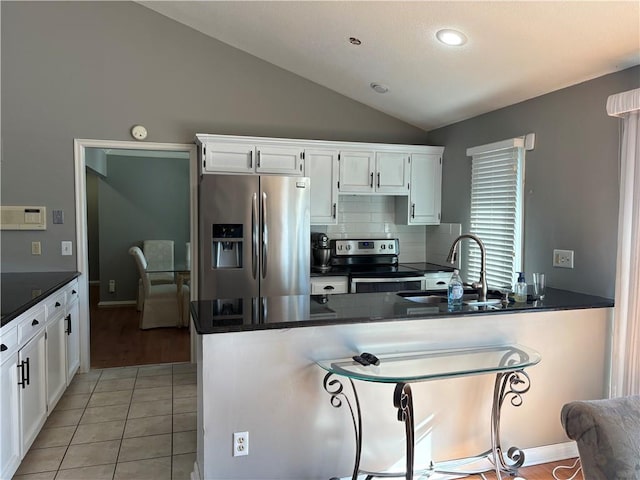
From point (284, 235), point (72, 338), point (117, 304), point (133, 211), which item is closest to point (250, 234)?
point (284, 235)

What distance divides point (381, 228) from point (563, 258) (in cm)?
200

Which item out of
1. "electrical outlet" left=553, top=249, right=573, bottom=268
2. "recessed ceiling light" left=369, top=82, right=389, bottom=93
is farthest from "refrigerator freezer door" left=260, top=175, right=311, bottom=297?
"electrical outlet" left=553, top=249, right=573, bottom=268

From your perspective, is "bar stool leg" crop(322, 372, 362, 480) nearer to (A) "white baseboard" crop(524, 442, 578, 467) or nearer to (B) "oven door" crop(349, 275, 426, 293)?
(A) "white baseboard" crop(524, 442, 578, 467)

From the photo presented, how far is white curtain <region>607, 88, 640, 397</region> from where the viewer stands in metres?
2.46

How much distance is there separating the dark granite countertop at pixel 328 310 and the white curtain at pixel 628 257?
0.46 feet

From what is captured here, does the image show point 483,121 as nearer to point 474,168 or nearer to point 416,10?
point 474,168

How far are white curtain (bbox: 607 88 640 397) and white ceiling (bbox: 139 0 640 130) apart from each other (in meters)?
0.38

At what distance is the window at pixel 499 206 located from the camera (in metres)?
3.45

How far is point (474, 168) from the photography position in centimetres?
402

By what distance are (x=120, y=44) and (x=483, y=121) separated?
10.2ft

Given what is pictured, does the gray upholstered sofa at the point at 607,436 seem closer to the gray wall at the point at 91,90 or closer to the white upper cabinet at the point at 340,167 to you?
the white upper cabinet at the point at 340,167

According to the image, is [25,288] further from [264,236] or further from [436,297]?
[436,297]

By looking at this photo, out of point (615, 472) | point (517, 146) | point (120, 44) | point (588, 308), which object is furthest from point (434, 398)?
point (120, 44)

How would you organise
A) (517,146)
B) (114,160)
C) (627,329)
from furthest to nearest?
(114,160)
(517,146)
(627,329)
